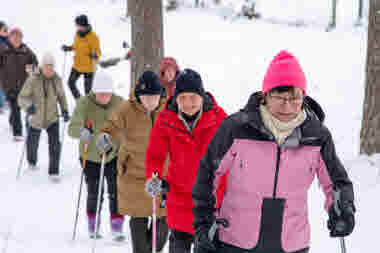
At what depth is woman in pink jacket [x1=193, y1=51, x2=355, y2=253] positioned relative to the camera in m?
2.62

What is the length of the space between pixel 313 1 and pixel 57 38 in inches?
764

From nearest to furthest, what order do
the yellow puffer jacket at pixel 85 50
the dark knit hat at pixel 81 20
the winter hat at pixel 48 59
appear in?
the winter hat at pixel 48 59, the dark knit hat at pixel 81 20, the yellow puffer jacket at pixel 85 50

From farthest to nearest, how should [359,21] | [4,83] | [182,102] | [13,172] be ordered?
[359,21] < [4,83] < [13,172] < [182,102]

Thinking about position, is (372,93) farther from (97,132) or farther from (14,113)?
(14,113)

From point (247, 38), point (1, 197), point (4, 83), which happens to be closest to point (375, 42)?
point (1, 197)

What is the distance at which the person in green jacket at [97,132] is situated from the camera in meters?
5.68

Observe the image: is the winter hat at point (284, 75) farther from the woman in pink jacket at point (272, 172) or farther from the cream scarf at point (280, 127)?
the cream scarf at point (280, 127)

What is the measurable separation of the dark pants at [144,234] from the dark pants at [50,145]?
385 cm

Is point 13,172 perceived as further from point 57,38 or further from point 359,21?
point 359,21

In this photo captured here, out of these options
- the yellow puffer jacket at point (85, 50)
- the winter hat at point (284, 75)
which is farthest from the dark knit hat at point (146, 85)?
the yellow puffer jacket at point (85, 50)

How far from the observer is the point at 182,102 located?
3785mm

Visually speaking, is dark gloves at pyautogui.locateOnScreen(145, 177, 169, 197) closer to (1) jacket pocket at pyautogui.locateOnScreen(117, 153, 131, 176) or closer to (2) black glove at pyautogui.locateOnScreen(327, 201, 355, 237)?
(1) jacket pocket at pyautogui.locateOnScreen(117, 153, 131, 176)

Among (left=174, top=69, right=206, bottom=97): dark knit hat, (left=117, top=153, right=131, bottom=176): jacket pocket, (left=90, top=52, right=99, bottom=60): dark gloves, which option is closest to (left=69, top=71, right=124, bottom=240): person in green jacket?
(left=117, top=153, right=131, bottom=176): jacket pocket

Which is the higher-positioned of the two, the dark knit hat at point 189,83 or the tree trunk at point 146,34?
the tree trunk at point 146,34
